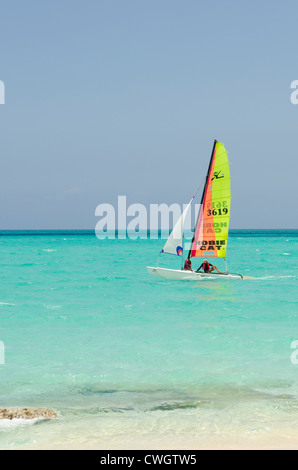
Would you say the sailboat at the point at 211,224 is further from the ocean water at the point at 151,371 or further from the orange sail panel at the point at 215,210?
the ocean water at the point at 151,371

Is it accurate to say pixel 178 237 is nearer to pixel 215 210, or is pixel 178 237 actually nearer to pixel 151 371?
pixel 215 210

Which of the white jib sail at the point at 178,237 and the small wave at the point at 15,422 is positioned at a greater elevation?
the white jib sail at the point at 178,237

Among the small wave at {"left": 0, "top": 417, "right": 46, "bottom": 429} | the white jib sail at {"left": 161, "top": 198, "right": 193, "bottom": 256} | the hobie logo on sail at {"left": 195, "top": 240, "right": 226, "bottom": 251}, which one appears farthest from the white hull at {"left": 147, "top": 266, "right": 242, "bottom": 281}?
the small wave at {"left": 0, "top": 417, "right": 46, "bottom": 429}

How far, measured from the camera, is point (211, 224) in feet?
102

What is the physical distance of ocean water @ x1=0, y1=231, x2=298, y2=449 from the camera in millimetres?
7613

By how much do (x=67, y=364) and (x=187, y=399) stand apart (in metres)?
4.04

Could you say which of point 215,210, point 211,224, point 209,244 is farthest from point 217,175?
point 209,244

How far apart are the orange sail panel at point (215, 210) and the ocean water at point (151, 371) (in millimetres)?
7423

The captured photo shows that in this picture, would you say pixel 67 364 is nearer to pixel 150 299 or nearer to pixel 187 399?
pixel 187 399

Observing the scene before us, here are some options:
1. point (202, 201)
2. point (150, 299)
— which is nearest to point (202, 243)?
point (202, 201)

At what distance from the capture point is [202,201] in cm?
3127

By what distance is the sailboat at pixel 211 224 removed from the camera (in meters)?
29.8

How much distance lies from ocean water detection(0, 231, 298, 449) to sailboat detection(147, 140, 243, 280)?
5.92 metres

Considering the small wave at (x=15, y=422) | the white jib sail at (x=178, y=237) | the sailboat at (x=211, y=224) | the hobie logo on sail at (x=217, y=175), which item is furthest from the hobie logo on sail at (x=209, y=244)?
the small wave at (x=15, y=422)
